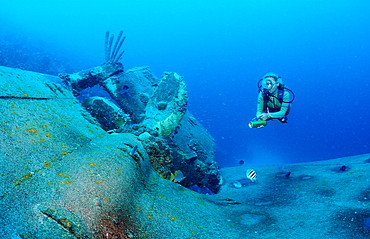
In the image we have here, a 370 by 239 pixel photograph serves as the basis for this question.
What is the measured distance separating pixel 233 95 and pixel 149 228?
92.5 meters

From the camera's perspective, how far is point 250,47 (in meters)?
131

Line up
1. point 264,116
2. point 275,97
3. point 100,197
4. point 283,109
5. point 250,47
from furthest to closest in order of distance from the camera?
point 250,47
point 275,97
point 283,109
point 264,116
point 100,197

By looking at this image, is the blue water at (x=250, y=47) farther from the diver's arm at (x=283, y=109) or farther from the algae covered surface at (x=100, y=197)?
the algae covered surface at (x=100, y=197)

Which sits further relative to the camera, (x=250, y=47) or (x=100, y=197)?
(x=250, y=47)

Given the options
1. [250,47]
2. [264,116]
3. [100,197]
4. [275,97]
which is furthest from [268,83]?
[250,47]

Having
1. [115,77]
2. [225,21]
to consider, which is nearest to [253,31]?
[225,21]

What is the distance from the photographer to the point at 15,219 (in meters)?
1.57

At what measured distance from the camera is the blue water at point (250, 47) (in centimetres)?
7944

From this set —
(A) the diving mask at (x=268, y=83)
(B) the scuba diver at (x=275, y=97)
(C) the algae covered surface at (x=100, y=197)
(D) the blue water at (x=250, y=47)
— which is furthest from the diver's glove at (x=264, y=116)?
(D) the blue water at (x=250, y=47)

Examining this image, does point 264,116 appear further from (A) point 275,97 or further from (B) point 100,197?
(B) point 100,197

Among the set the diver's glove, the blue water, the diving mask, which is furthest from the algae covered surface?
the blue water

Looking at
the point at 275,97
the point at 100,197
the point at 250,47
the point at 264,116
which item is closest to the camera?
the point at 100,197

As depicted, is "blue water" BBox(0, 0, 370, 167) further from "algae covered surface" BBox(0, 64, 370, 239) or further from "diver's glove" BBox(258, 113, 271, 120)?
"algae covered surface" BBox(0, 64, 370, 239)

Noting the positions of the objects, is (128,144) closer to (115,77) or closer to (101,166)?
(101,166)
